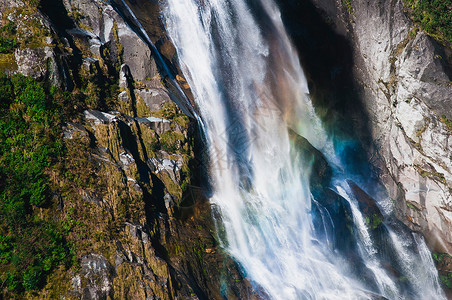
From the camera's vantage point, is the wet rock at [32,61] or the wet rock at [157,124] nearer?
the wet rock at [32,61]

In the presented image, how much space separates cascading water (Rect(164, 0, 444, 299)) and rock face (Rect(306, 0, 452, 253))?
1.74m

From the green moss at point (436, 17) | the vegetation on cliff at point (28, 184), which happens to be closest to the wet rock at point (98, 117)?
the vegetation on cliff at point (28, 184)

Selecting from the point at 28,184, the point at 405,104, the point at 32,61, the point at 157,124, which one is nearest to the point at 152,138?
the point at 157,124

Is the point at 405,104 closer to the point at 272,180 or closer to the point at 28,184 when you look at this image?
the point at 272,180

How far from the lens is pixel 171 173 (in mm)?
13039

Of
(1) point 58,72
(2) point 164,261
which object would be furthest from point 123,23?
(2) point 164,261

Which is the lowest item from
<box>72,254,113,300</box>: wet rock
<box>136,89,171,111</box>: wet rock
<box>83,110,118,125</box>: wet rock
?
<box>72,254,113,300</box>: wet rock

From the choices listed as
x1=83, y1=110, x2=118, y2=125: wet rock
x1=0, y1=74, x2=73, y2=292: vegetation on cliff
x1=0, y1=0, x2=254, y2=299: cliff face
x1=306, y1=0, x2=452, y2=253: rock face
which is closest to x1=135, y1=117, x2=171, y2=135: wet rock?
x1=0, y1=0, x2=254, y2=299: cliff face

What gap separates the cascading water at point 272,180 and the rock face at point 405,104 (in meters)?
1.74

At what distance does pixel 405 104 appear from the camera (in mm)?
17609

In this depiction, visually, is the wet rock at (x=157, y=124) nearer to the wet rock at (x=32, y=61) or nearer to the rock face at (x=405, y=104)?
the wet rock at (x=32, y=61)

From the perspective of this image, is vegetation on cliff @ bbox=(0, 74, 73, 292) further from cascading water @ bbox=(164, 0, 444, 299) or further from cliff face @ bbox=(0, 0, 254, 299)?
cascading water @ bbox=(164, 0, 444, 299)

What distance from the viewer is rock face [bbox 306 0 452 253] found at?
1653 centimetres

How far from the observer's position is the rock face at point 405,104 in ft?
54.2
